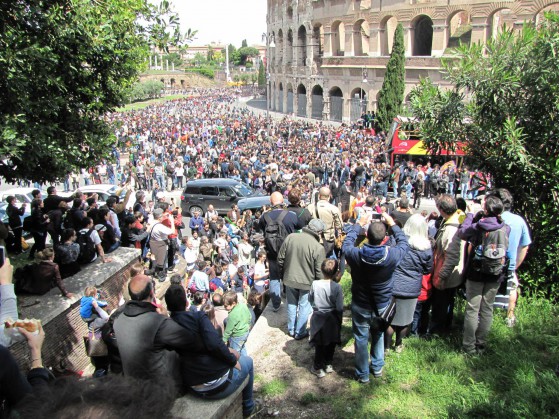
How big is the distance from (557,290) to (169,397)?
19.4 feet

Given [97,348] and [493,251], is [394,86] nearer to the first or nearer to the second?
[493,251]

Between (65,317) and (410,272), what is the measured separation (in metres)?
5.34

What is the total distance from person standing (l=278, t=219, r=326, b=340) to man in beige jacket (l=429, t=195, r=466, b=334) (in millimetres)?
1441

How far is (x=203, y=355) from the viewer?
3.66 meters

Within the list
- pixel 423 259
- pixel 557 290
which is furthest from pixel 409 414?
pixel 557 290

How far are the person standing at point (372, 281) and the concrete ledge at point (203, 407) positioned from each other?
5.05ft

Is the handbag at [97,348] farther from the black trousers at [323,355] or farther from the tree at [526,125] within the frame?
the tree at [526,125]

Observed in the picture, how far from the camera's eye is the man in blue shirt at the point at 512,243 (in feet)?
17.4

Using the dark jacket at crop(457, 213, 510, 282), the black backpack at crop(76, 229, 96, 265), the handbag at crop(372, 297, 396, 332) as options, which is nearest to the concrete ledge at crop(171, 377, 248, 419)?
the handbag at crop(372, 297, 396, 332)

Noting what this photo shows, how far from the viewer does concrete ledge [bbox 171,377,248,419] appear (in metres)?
3.64

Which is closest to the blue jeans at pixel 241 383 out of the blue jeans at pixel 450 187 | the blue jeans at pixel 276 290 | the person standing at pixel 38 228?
the blue jeans at pixel 276 290

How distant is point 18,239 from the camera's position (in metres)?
A: 10.9

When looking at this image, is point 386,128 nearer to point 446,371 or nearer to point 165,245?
point 165,245

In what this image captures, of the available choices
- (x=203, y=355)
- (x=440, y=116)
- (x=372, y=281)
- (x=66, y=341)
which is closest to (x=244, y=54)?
(x=440, y=116)
